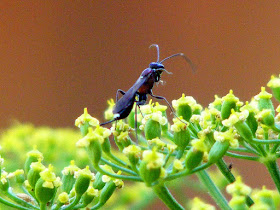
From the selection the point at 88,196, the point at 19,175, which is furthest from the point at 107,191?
the point at 19,175

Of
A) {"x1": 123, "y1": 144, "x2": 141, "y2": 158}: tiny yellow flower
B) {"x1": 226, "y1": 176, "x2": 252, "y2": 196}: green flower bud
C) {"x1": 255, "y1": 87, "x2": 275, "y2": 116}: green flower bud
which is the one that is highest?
{"x1": 255, "y1": 87, "x2": 275, "y2": 116}: green flower bud

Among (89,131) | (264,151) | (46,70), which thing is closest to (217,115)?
(264,151)

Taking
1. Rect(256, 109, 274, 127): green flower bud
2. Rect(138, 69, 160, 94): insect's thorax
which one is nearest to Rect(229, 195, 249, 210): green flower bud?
Rect(256, 109, 274, 127): green flower bud

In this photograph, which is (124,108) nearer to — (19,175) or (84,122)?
(84,122)

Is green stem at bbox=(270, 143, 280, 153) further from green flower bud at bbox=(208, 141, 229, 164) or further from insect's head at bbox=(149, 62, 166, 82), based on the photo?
insect's head at bbox=(149, 62, 166, 82)

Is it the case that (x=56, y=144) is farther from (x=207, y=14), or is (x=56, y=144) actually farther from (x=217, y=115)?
(x=207, y=14)

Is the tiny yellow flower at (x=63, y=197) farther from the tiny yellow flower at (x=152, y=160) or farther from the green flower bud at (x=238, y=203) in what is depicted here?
the green flower bud at (x=238, y=203)
